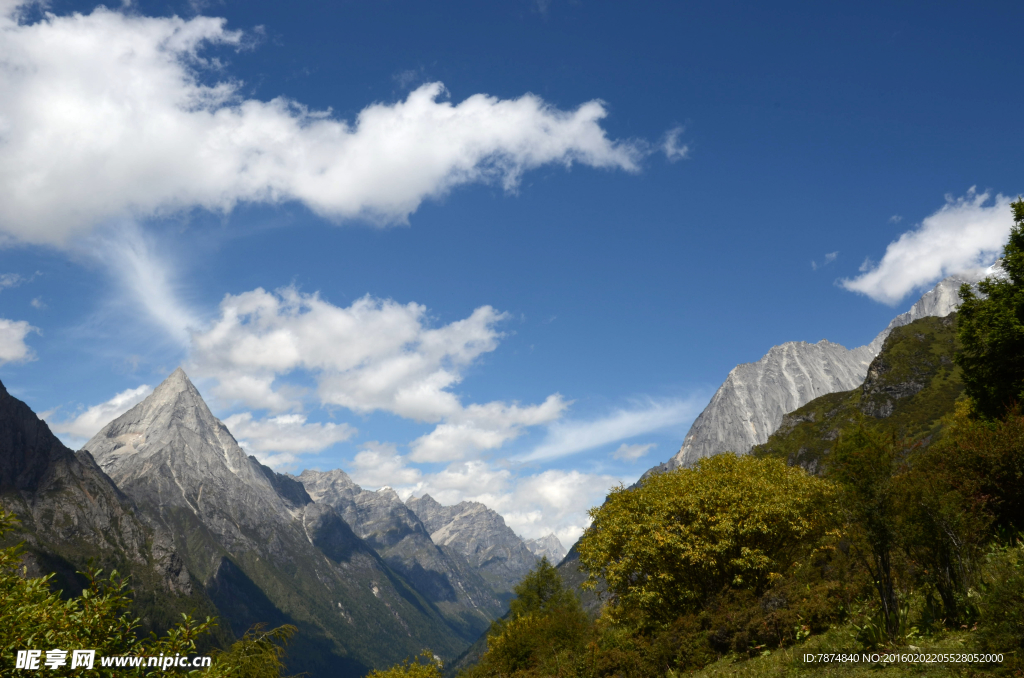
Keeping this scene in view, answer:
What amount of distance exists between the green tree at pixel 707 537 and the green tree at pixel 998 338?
15.9 metres

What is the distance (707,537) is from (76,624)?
27.9 meters

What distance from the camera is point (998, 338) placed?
36.5 metres

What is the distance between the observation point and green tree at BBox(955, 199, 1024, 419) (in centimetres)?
3656

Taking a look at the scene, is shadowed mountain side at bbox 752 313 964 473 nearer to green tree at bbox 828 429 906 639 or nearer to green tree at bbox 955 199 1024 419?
green tree at bbox 955 199 1024 419

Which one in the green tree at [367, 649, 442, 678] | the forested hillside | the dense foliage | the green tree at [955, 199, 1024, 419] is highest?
the green tree at [955, 199, 1024, 419]

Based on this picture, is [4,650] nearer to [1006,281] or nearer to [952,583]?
[952,583]

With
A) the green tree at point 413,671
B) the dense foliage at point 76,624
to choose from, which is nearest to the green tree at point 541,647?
the green tree at point 413,671

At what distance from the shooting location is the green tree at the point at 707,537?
30.0 metres

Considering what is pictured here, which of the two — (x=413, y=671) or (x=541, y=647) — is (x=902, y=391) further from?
(x=413, y=671)

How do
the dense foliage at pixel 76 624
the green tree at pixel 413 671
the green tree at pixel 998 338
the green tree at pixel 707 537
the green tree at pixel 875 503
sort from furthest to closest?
the green tree at pixel 413 671
the green tree at pixel 998 338
the green tree at pixel 707 537
the green tree at pixel 875 503
the dense foliage at pixel 76 624

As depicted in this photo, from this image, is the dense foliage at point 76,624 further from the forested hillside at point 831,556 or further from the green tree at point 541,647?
the green tree at point 541,647

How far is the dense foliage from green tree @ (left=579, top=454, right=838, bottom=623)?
931 inches

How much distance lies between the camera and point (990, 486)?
22234 mm

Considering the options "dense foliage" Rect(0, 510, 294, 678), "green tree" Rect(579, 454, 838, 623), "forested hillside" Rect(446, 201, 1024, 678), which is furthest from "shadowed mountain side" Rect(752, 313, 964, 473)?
"dense foliage" Rect(0, 510, 294, 678)
